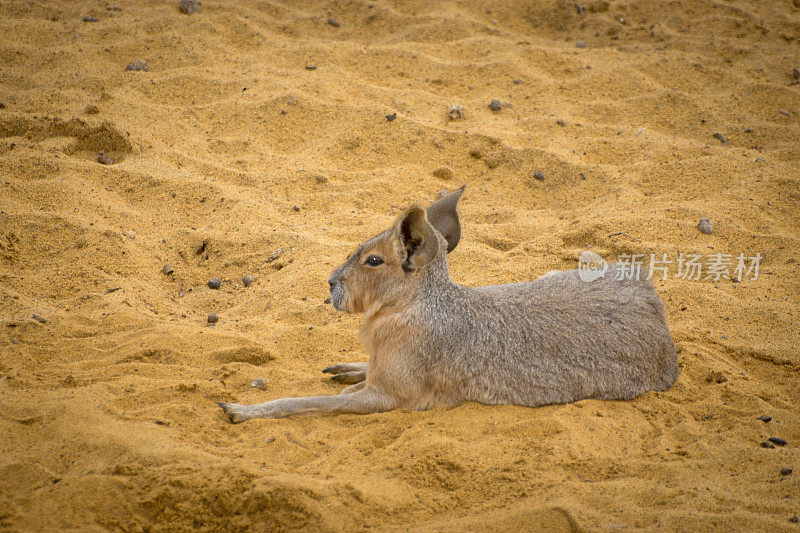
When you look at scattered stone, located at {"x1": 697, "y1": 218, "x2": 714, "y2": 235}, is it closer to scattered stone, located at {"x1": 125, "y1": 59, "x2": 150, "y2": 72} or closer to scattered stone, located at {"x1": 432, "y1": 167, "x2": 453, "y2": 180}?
scattered stone, located at {"x1": 432, "y1": 167, "x2": 453, "y2": 180}

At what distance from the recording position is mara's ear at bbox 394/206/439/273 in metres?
3.80

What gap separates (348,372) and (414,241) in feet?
3.35

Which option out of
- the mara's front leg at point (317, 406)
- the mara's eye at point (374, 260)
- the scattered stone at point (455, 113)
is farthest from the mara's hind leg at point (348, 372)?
the scattered stone at point (455, 113)

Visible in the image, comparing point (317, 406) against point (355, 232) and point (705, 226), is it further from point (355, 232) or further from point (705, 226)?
point (705, 226)

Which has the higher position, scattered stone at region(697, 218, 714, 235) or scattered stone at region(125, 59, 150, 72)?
scattered stone at region(125, 59, 150, 72)

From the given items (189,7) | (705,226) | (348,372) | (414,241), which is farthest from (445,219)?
(189,7)

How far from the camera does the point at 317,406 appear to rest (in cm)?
383

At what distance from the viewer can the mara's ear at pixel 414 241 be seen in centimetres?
380

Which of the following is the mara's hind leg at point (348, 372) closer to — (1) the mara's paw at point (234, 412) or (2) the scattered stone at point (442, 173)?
Answer: (1) the mara's paw at point (234, 412)

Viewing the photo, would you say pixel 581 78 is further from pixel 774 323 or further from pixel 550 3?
pixel 774 323

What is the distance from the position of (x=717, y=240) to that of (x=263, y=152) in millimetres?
4230

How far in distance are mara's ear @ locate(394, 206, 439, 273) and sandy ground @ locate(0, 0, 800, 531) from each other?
2.90ft

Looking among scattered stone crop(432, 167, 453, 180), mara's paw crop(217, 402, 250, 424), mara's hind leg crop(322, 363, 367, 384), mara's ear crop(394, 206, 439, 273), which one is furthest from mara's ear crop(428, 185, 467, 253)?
scattered stone crop(432, 167, 453, 180)

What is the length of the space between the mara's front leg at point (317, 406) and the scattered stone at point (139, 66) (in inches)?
197
